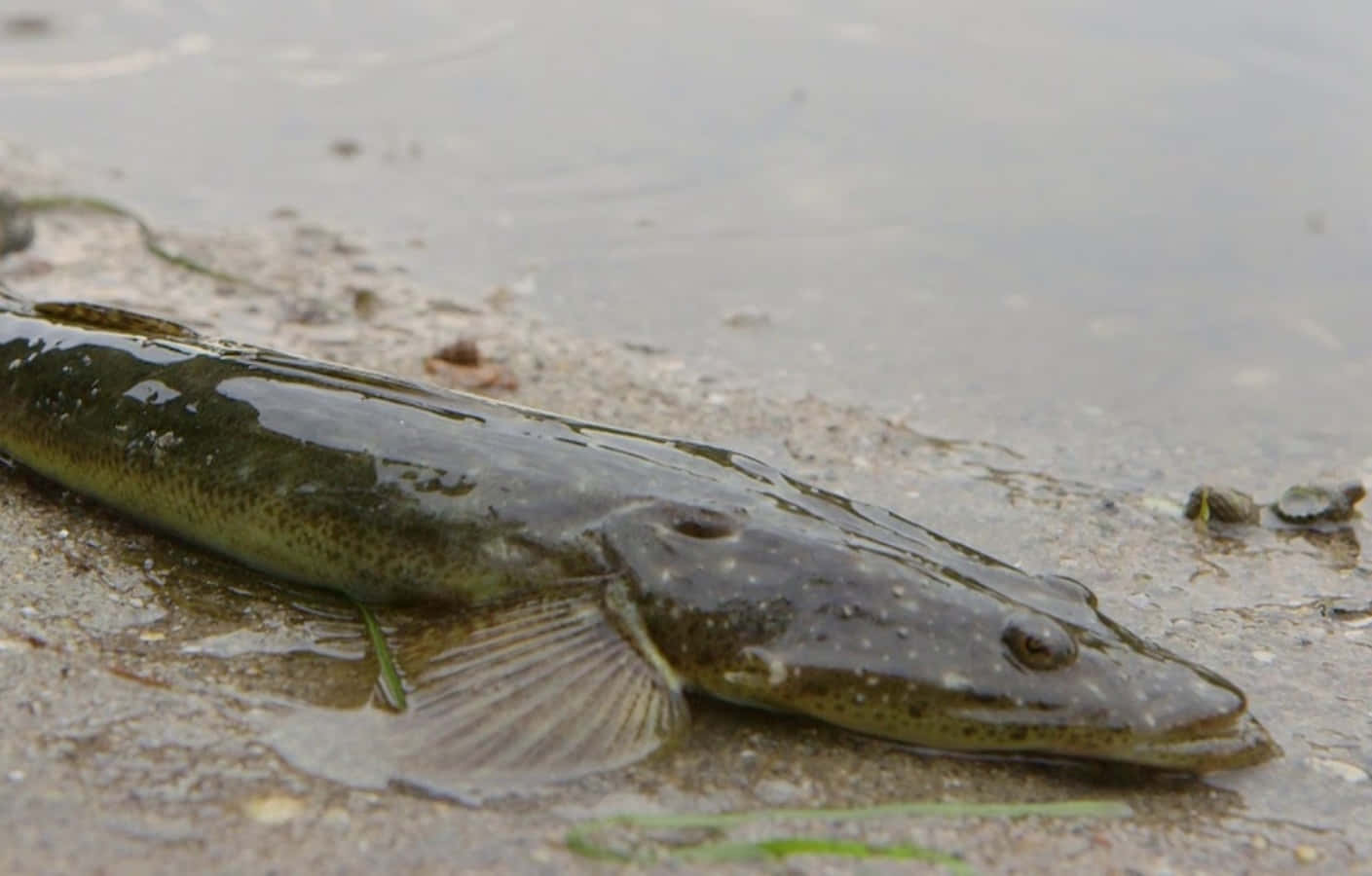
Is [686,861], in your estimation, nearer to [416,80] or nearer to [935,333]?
[935,333]

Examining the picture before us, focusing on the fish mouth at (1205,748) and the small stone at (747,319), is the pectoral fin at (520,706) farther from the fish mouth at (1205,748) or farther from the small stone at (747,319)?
the small stone at (747,319)

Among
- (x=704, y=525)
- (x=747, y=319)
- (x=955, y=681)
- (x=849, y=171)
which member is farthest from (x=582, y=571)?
(x=849, y=171)

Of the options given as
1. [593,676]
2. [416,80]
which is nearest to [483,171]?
[416,80]

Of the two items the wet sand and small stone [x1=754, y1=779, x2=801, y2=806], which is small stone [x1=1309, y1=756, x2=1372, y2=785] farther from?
small stone [x1=754, y1=779, x2=801, y2=806]

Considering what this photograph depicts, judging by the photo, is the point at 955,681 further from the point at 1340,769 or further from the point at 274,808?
the point at 274,808

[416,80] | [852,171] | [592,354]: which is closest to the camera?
[592,354]

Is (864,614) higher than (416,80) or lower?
lower

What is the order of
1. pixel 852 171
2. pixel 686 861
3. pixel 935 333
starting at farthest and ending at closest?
pixel 852 171, pixel 935 333, pixel 686 861

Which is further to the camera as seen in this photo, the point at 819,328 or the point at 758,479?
the point at 819,328
